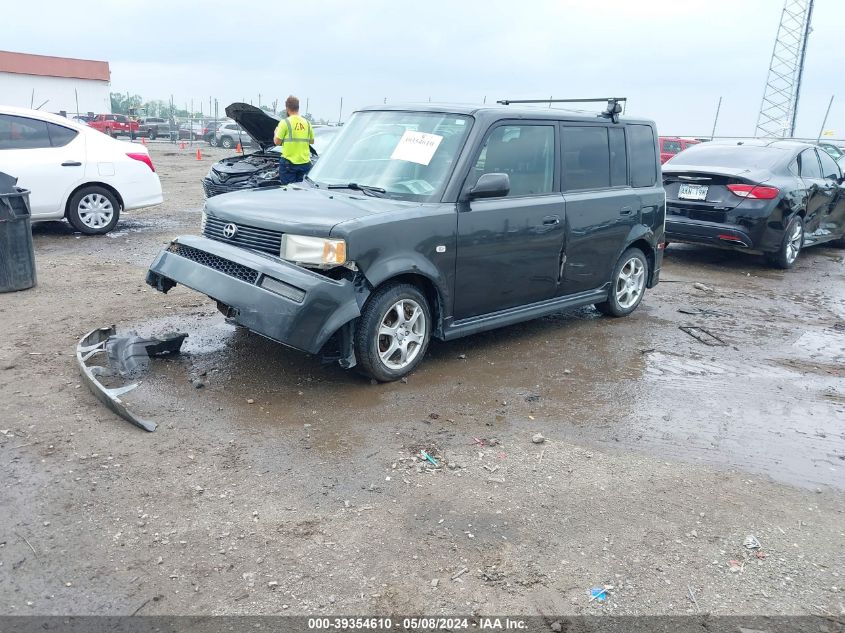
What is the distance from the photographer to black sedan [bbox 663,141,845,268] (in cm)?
933

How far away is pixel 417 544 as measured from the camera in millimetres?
3203

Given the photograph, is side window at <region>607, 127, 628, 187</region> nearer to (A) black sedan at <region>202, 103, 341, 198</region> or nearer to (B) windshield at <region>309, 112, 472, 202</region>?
(B) windshield at <region>309, 112, 472, 202</region>

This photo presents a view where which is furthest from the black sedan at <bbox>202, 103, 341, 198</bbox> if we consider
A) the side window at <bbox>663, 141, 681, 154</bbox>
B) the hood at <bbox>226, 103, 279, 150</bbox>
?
the side window at <bbox>663, 141, 681, 154</bbox>

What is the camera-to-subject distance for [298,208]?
15.9 feet

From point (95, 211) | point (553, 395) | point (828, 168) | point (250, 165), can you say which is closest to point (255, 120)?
point (250, 165)

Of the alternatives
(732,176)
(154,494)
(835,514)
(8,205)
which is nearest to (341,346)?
(154,494)

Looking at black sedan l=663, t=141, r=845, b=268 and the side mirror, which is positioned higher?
the side mirror

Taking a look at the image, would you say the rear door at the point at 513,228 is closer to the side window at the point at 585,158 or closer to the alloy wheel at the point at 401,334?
the side window at the point at 585,158

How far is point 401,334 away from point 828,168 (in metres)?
9.07

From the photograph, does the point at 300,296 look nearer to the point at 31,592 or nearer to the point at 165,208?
the point at 31,592

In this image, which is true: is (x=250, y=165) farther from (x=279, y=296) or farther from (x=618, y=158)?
(x=279, y=296)

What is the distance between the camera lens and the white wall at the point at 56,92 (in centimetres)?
5581

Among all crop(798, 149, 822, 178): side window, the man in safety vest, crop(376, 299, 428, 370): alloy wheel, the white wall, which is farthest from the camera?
the white wall

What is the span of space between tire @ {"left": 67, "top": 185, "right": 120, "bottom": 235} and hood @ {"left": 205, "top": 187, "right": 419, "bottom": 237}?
5.26 m
